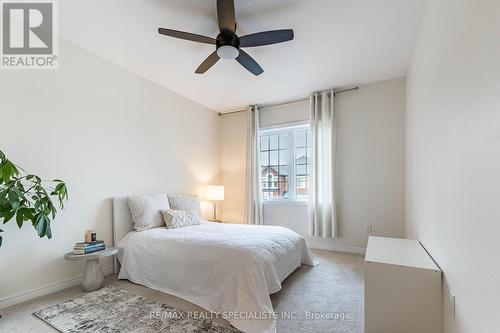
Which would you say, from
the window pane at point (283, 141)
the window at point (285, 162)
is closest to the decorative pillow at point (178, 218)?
the window at point (285, 162)

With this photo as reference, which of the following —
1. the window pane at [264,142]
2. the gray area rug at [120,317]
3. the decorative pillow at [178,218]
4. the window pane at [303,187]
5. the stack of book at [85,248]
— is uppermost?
the window pane at [264,142]

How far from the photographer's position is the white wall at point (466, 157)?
33.7 inches

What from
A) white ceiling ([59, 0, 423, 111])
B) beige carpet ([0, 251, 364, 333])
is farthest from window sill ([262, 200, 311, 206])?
white ceiling ([59, 0, 423, 111])

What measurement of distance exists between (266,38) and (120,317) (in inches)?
107

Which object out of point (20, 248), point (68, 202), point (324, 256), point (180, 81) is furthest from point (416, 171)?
point (20, 248)

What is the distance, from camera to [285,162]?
4.53 m

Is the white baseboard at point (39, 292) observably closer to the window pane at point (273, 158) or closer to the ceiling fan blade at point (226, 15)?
the ceiling fan blade at point (226, 15)

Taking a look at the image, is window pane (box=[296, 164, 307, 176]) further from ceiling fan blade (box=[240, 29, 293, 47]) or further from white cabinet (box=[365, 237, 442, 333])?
white cabinet (box=[365, 237, 442, 333])

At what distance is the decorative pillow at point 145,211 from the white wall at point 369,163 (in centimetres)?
254

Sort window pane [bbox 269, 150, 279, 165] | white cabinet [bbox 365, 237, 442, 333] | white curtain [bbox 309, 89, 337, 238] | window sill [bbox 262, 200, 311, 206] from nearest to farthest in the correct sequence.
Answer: white cabinet [bbox 365, 237, 442, 333] → white curtain [bbox 309, 89, 337, 238] → window sill [bbox 262, 200, 311, 206] → window pane [bbox 269, 150, 279, 165]

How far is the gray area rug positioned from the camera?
71.0 inches

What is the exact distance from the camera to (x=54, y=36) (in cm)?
258

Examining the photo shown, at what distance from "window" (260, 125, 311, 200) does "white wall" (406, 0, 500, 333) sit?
2.49 meters

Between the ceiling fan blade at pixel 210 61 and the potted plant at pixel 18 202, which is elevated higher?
the ceiling fan blade at pixel 210 61
